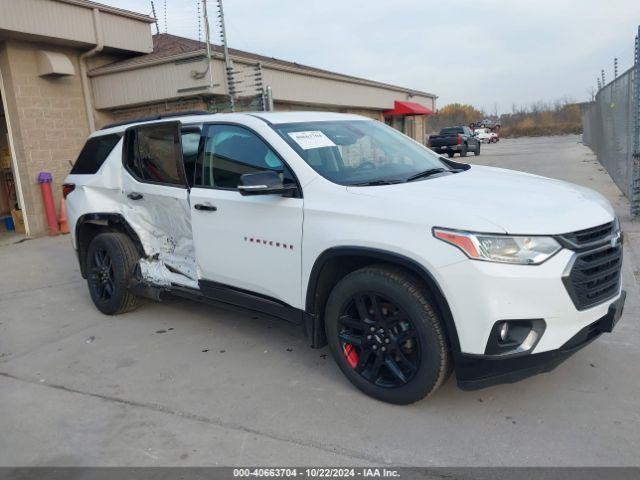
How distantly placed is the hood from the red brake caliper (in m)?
1.02

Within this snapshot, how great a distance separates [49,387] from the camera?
4074 millimetres

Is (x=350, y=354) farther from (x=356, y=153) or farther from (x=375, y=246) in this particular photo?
(x=356, y=153)

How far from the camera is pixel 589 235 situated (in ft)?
10.3

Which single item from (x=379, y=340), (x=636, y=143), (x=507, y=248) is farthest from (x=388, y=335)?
(x=636, y=143)

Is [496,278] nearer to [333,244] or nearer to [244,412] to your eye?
[333,244]

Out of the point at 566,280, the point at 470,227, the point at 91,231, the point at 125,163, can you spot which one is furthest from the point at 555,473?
the point at 91,231

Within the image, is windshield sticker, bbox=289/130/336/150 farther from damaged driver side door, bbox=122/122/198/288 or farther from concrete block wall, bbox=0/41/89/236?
concrete block wall, bbox=0/41/89/236

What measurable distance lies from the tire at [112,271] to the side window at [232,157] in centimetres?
137

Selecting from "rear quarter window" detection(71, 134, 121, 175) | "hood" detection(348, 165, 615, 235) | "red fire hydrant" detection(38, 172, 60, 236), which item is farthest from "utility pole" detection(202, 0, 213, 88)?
"hood" detection(348, 165, 615, 235)

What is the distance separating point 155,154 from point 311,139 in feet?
5.74

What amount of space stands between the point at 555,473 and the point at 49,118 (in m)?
11.1

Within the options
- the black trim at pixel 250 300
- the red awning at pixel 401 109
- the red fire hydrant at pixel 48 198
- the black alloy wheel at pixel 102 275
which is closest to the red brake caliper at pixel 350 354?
the black trim at pixel 250 300

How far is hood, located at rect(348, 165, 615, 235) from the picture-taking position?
2.97 meters

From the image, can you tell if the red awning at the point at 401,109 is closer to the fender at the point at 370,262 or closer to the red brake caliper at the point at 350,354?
the fender at the point at 370,262
